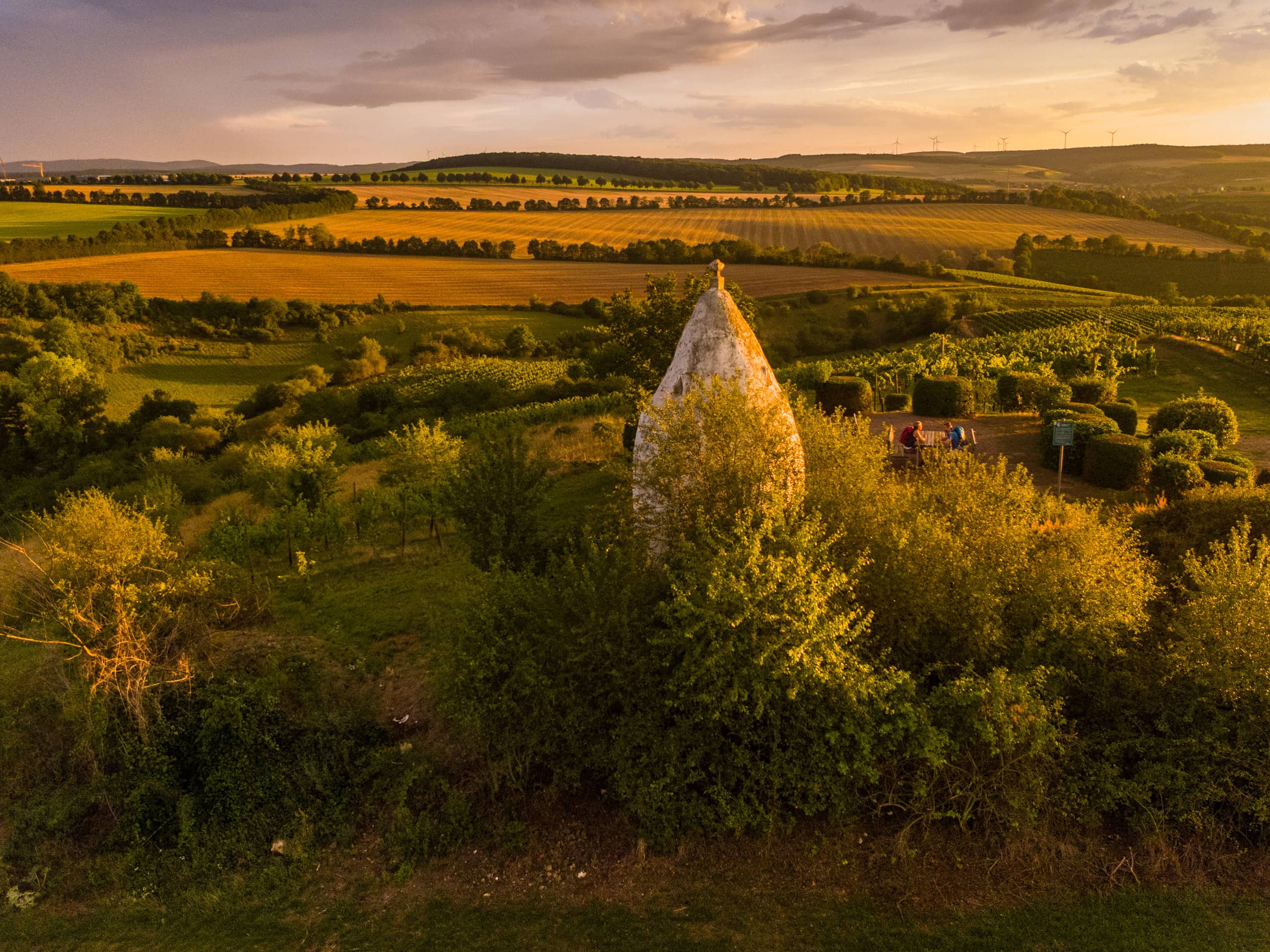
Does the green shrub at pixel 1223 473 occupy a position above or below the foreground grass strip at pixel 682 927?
above

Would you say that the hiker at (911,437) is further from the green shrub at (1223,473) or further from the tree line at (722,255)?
the tree line at (722,255)

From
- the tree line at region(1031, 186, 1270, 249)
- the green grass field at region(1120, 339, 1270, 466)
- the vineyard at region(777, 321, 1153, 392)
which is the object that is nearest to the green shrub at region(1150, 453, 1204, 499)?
the green grass field at region(1120, 339, 1270, 466)

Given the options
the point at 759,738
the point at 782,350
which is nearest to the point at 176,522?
the point at 759,738

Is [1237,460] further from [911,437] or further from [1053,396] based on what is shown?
[911,437]

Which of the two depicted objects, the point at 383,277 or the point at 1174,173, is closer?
the point at 383,277

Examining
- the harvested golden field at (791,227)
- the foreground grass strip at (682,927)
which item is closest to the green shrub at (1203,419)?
the foreground grass strip at (682,927)

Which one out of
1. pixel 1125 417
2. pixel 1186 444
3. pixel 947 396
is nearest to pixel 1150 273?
pixel 947 396
